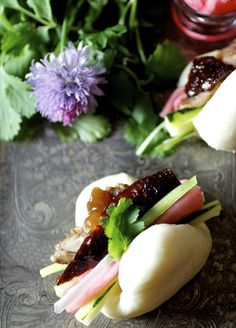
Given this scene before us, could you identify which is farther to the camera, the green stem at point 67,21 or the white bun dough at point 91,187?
the green stem at point 67,21

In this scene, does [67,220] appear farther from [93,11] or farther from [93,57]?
[93,11]

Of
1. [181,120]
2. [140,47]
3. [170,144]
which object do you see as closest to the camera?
[181,120]

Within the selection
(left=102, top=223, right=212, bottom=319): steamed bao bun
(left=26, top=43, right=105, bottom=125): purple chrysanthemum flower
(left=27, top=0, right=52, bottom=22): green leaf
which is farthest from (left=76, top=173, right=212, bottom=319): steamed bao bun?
(left=27, top=0, right=52, bottom=22): green leaf

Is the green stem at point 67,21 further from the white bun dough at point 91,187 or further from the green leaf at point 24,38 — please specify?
the white bun dough at point 91,187

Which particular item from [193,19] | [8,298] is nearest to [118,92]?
[193,19]

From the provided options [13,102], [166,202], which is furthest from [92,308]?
[13,102]

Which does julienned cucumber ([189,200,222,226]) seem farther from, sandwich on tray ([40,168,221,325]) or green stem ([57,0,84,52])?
green stem ([57,0,84,52])

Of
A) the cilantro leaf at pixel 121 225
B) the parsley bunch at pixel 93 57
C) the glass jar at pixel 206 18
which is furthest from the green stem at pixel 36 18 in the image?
the cilantro leaf at pixel 121 225
